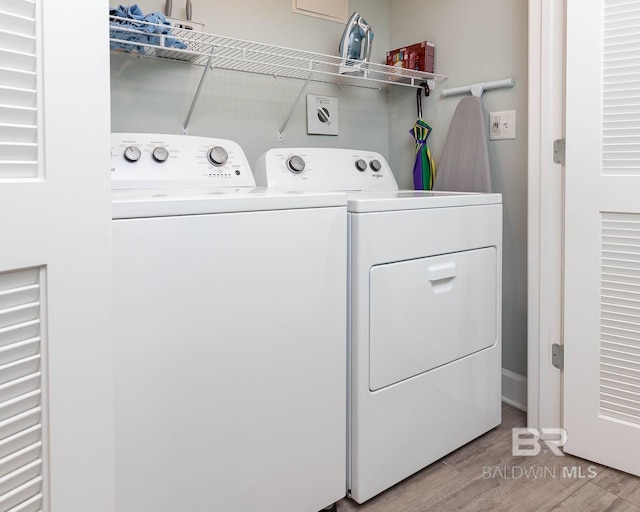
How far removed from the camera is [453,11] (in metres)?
2.26

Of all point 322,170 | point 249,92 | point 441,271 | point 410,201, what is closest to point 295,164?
point 322,170

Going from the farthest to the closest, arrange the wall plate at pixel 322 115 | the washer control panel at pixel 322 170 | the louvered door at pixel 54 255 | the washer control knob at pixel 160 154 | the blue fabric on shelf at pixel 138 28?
1. the wall plate at pixel 322 115
2. the washer control panel at pixel 322 170
3. the washer control knob at pixel 160 154
4. the blue fabric on shelf at pixel 138 28
5. the louvered door at pixel 54 255

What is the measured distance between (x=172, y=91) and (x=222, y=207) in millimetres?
963

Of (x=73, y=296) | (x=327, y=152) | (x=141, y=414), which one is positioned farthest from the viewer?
(x=327, y=152)

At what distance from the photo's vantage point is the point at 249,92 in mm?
2096

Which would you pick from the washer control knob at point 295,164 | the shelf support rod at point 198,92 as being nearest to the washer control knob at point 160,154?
the shelf support rod at point 198,92

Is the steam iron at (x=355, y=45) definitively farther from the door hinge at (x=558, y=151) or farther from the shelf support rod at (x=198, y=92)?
the door hinge at (x=558, y=151)

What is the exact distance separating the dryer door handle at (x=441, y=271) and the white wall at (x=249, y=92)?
93 cm

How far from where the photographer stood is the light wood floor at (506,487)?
1.50 m

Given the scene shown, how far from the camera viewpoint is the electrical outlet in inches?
81.9

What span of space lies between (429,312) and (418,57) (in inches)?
50.3

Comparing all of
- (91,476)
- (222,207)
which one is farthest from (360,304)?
(91,476)

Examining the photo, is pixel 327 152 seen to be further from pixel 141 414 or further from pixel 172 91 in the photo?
pixel 141 414

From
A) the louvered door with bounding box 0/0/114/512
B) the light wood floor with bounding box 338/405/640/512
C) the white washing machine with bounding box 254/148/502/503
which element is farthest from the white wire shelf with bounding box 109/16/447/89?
the light wood floor with bounding box 338/405/640/512
